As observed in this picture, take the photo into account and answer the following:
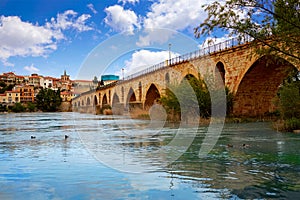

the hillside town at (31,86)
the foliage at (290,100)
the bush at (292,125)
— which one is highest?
the hillside town at (31,86)

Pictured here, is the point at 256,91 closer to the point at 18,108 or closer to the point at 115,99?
the point at 115,99

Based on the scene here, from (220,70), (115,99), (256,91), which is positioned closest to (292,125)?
(256,91)

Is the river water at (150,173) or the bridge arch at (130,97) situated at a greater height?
the bridge arch at (130,97)

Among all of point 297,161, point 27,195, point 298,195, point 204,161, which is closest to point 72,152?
point 204,161

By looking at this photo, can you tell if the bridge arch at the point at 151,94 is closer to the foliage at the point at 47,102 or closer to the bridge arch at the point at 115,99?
the bridge arch at the point at 115,99

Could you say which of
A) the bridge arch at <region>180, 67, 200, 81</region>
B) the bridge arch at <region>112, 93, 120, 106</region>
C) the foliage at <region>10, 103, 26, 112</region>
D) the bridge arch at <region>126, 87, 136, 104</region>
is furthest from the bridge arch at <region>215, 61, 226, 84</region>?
the foliage at <region>10, 103, 26, 112</region>

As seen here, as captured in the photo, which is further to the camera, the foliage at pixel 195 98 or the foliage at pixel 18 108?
the foliage at pixel 18 108

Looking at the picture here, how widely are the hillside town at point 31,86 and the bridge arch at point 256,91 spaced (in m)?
67.1

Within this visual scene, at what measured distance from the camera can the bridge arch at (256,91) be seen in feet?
80.1

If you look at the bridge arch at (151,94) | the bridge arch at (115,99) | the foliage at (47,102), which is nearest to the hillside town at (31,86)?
the foliage at (47,102)

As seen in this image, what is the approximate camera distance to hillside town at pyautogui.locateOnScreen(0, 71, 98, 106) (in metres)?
110

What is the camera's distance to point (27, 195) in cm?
598

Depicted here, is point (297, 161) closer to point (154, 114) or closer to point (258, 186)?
point (258, 186)

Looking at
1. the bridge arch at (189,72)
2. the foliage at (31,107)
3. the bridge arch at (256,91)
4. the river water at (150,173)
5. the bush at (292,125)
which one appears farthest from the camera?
the foliage at (31,107)
